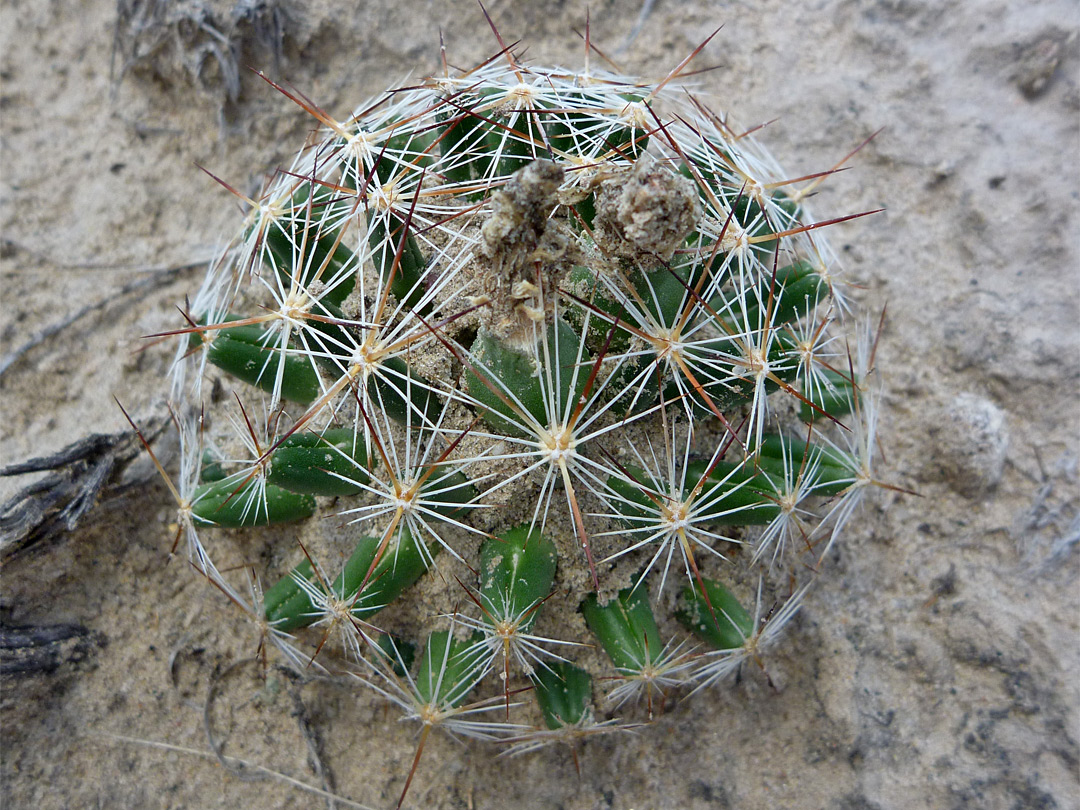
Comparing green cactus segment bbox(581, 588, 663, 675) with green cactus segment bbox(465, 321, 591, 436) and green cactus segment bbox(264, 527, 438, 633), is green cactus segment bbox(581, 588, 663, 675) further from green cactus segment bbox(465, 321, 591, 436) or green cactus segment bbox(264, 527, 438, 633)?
green cactus segment bbox(465, 321, 591, 436)

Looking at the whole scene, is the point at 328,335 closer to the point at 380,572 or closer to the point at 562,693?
the point at 380,572

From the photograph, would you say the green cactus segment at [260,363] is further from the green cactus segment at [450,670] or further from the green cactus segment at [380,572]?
the green cactus segment at [450,670]

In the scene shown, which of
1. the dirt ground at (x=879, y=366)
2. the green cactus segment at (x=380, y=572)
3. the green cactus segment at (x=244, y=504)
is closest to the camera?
the green cactus segment at (x=380, y=572)

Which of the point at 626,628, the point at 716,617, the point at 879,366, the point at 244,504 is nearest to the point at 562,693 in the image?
the point at 626,628

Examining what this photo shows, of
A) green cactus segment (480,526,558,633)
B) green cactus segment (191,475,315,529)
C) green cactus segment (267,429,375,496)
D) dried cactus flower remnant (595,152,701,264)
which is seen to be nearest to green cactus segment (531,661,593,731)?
green cactus segment (480,526,558,633)

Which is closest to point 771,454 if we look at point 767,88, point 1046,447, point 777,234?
point 777,234

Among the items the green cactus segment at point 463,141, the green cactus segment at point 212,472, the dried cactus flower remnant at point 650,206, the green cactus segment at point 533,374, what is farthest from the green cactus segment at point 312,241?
the dried cactus flower remnant at point 650,206
